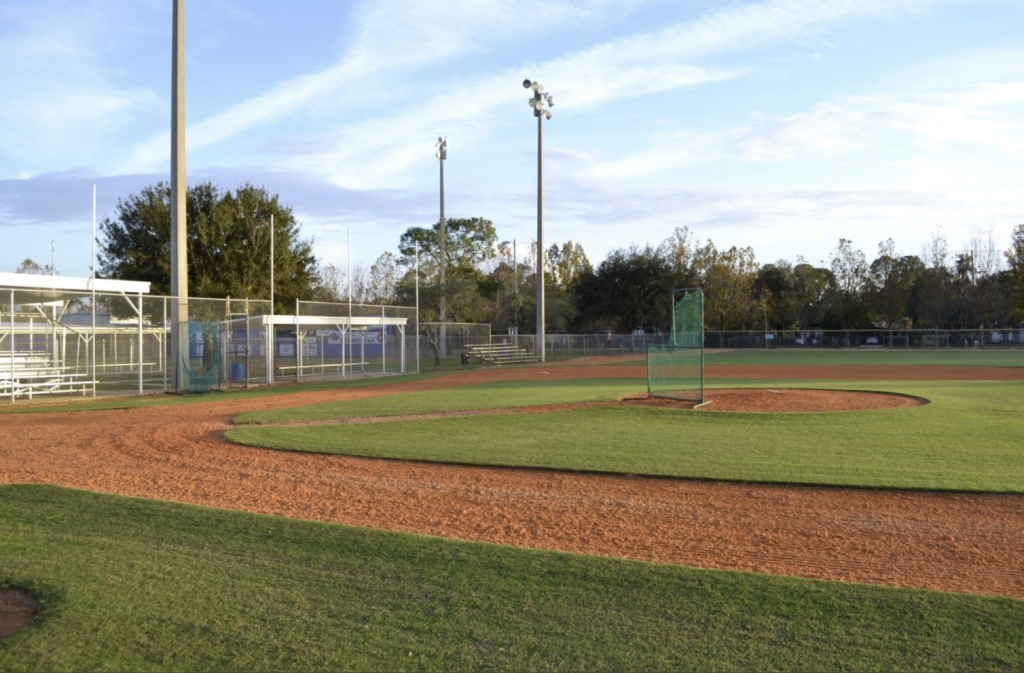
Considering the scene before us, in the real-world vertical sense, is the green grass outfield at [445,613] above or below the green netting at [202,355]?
below

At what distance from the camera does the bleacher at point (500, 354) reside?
43.5m

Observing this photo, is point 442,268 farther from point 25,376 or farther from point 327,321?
point 25,376

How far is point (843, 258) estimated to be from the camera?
81.9 m

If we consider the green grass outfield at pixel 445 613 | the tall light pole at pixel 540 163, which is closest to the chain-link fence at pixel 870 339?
the tall light pole at pixel 540 163

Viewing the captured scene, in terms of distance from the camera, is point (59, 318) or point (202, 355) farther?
point (202, 355)

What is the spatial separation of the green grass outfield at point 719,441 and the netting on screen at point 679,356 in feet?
10.4

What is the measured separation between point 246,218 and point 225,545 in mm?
35491

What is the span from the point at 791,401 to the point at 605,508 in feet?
38.3

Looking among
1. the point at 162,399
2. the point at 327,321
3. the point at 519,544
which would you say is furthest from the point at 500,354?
the point at 519,544

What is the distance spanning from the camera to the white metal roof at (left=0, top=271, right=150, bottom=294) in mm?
20812

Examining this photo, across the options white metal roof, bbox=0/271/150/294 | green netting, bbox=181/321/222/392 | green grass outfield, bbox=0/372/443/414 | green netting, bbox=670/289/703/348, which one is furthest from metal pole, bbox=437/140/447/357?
green netting, bbox=670/289/703/348

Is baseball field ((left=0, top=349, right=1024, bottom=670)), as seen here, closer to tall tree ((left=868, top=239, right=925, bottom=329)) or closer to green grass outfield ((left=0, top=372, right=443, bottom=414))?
green grass outfield ((left=0, top=372, right=443, bottom=414))

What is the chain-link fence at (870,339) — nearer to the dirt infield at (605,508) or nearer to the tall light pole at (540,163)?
the tall light pole at (540,163)

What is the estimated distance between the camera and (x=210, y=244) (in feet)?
130
